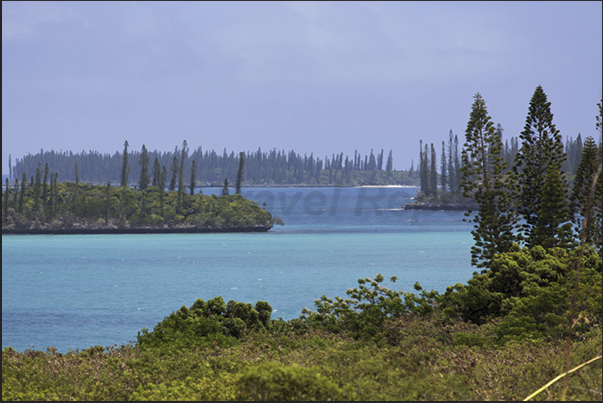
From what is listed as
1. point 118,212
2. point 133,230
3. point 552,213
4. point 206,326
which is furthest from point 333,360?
point 118,212

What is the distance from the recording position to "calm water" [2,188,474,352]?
31484mm

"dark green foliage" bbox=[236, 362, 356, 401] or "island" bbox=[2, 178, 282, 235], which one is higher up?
"dark green foliage" bbox=[236, 362, 356, 401]

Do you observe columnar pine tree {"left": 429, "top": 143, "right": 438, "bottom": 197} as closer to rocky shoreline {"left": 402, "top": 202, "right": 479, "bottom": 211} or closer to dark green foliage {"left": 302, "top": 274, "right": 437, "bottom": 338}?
rocky shoreline {"left": 402, "top": 202, "right": 479, "bottom": 211}

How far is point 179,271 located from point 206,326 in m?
40.4

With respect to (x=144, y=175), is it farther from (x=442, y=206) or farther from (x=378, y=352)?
(x=378, y=352)

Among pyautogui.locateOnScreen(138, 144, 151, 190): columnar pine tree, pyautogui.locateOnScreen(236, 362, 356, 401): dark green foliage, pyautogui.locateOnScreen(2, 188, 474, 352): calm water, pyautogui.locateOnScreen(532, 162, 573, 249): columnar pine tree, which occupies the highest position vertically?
pyautogui.locateOnScreen(138, 144, 151, 190): columnar pine tree

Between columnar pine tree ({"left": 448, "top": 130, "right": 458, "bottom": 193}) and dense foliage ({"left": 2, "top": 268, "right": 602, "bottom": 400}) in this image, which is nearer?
dense foliage ({"left": 2, "top": 268, "right": 602, "bottom": 400})

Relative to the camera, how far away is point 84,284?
44250 mm

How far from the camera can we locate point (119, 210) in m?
92.4

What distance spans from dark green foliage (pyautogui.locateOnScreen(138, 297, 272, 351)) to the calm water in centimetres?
1563

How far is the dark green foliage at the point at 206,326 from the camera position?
32.6ft

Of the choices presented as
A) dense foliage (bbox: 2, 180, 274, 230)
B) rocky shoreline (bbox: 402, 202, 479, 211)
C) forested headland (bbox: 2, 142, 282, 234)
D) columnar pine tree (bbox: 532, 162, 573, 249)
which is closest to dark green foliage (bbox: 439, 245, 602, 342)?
columnar pine tree (bbox: 532, 162, 573, 249)

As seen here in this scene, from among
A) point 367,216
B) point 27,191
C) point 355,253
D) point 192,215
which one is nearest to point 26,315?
point 355,253

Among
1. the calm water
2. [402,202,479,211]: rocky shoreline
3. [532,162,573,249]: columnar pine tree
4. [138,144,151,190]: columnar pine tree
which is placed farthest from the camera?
[402,202,479,211]: rocky shoreline
